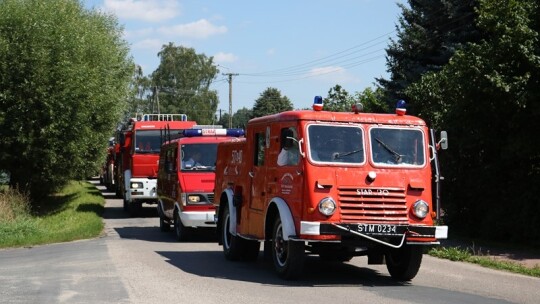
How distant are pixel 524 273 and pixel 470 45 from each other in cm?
625

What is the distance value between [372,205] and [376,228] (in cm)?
35

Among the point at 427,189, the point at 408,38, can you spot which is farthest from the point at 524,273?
the point at 408,38

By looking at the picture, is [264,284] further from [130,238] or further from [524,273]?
[130,238]

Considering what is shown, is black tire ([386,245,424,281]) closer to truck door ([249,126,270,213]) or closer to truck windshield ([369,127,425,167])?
truck windshield ([369,127,425,167])

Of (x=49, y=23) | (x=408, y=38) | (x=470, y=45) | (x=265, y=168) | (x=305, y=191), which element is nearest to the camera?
(x=305, y=191)

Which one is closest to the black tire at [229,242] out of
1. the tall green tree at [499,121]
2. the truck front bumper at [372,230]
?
the truck front bumper at [372,230]

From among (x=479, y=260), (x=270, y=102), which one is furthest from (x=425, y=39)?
(x=270, y=102)

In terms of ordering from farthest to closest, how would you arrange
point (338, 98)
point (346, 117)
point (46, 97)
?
point (338, 98)
point (46, 97)
point (346, 117)

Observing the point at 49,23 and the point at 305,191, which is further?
the point at 49,23

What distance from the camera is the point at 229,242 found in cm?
1424

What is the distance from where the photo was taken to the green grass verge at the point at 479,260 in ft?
43.1

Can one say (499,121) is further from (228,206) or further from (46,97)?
(46,97)

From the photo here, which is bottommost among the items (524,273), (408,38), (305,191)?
(524,273)

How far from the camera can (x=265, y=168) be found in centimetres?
1237
